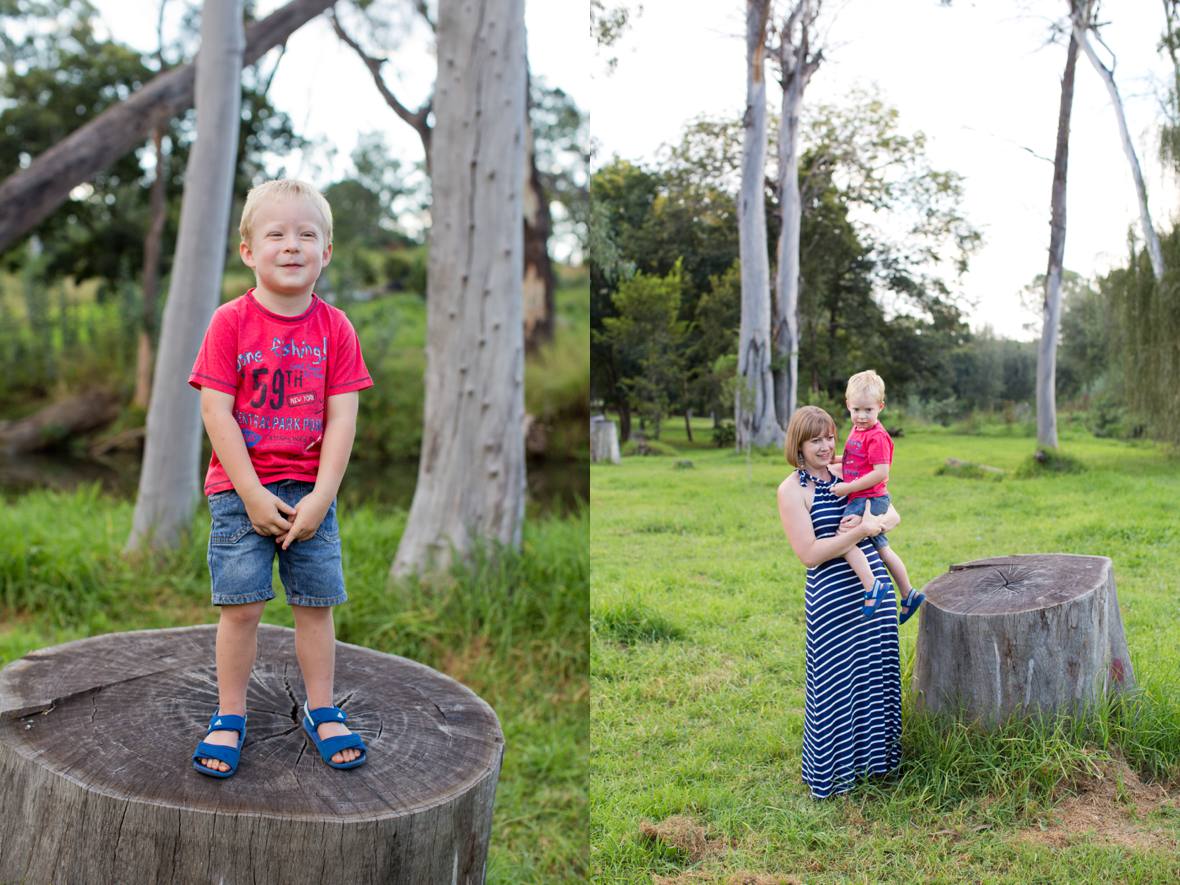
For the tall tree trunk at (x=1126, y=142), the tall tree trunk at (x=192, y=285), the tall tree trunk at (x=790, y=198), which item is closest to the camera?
the tall tree trunk at (x=1126, y=142)

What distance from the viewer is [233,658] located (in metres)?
2.00

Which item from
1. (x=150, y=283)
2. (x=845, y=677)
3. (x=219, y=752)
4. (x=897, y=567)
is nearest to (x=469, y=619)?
(x=219, y=752)

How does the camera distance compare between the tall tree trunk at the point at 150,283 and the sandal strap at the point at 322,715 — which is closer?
the sandal strap at the point at 322,715

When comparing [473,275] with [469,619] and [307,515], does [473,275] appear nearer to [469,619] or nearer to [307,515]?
[469,619]

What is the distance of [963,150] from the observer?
2074mm

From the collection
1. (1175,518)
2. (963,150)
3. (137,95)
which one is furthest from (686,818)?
(137,95)

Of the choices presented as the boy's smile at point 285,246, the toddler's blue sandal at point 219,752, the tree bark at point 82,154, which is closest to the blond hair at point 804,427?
the boy's smile at point 285,246

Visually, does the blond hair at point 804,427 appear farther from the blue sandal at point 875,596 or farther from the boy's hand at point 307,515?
the boy's hand at point 307,515

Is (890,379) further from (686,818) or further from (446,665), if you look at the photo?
(446,665)

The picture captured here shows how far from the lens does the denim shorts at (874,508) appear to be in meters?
2.04

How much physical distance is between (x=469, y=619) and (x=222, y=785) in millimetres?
2743

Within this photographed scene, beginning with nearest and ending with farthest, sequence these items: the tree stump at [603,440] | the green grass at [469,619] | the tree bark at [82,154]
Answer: the tree stump at [603,440] → the green grass at [469,619] → the tree bark at [82,154]

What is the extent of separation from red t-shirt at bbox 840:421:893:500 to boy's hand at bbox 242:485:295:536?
108 cm

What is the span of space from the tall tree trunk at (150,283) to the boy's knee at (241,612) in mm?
11487
